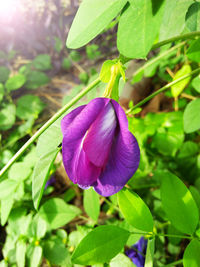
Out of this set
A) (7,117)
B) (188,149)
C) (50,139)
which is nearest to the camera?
(50,139)

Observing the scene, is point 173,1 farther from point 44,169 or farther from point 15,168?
point 15,168

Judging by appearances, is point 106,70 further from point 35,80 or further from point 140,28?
point 35,80

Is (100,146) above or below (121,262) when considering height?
above

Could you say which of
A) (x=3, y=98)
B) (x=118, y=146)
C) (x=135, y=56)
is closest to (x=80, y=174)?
(x=118, y=146)

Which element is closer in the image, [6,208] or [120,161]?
[120,161]

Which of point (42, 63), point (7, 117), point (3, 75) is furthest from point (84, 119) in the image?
point (42, 63)

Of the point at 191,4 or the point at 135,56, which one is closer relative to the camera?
the point at 135,56
